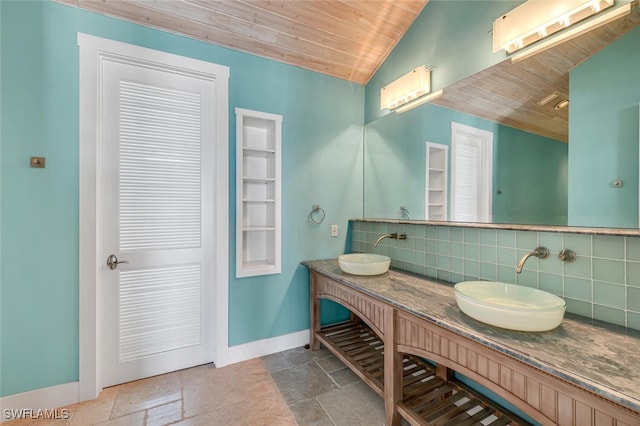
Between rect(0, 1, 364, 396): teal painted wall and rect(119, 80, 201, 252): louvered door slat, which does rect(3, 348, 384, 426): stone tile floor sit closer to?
rect(0, 1, 364, 396): teal painted wall

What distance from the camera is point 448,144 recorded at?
2012mm

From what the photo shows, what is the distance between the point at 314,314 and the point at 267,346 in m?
0.49

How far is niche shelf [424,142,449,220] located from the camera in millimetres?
2012

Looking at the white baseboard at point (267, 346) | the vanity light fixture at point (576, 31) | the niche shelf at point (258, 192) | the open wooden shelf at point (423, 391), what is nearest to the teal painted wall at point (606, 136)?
the vanity light fixture at point (576, 31)

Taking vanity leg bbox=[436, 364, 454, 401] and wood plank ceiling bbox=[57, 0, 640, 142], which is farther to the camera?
vanity leg bbox=[436, 364, 454, 401]

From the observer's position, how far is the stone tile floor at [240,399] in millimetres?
1618

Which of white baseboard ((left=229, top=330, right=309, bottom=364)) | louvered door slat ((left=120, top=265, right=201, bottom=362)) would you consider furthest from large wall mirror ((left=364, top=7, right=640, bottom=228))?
louvered door slat ((left=120, top=265, right=201, bottom=362))

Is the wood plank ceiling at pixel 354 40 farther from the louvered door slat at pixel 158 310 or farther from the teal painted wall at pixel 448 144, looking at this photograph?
the louvered door slat at pixel 158 310

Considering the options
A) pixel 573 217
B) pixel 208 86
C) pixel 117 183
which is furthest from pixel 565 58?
pixel 117 183

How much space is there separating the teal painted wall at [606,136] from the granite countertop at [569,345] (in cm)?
49

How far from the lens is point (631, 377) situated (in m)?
0.79

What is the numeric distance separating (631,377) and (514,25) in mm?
1706

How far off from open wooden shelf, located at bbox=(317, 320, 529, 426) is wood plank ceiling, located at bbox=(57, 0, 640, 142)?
5.11ft

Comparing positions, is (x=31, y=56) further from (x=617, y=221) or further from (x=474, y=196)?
(x=617, y=221)
